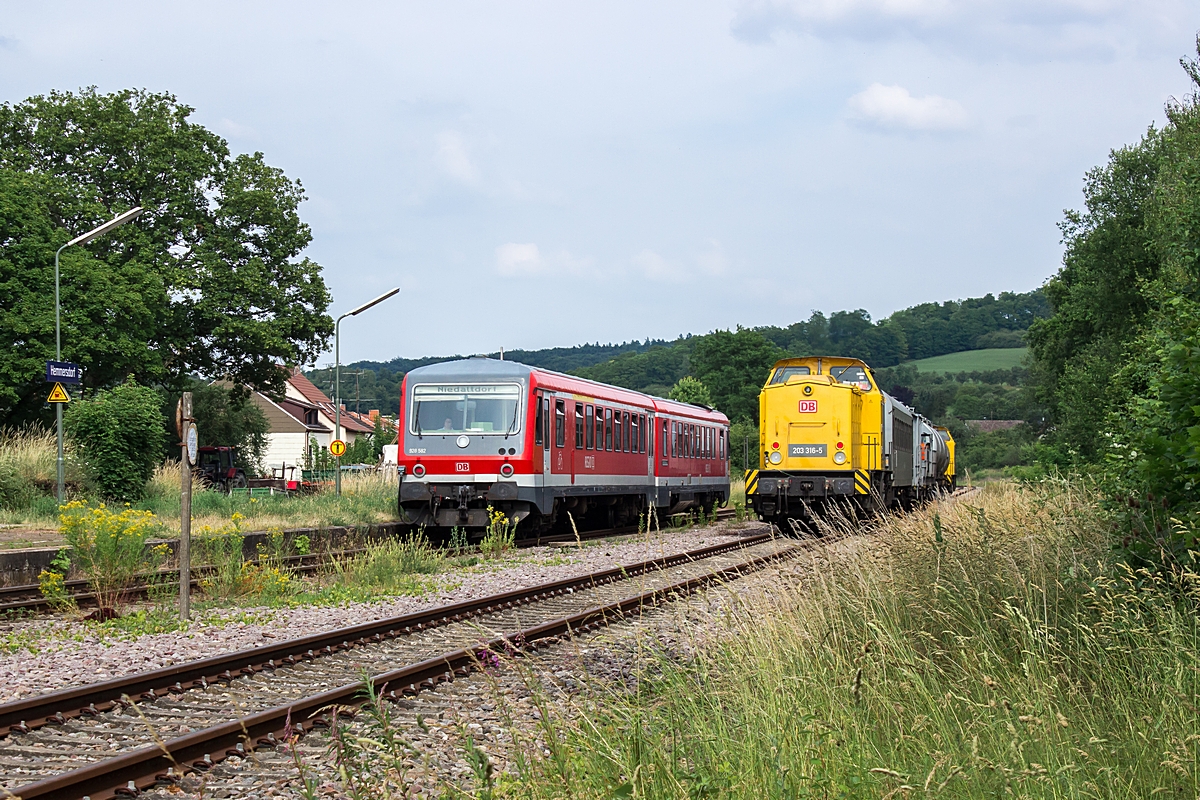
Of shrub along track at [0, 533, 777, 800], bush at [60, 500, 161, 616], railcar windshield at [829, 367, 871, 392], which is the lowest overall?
shrub along track at [0, 533, 777, 800]

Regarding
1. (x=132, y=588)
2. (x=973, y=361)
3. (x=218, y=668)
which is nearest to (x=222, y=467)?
(x=132, y=588)

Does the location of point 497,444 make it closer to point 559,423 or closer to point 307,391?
point 559,423

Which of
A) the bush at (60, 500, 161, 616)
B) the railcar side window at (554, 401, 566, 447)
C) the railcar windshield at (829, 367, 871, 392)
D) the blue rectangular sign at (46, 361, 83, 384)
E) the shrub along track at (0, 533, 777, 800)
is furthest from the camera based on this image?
the railcar windshield at (829, 367, 871, 392)

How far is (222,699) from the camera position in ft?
24.7

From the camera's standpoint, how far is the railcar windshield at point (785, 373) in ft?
72.8

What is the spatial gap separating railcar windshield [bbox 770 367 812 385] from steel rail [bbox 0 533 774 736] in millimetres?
10649

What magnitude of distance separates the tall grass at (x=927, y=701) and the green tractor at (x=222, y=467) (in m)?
38.8

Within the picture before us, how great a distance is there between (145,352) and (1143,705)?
36117mm

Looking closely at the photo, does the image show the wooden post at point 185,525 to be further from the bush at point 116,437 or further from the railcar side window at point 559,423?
the bush at point 116,437

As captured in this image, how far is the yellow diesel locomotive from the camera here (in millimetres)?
21125

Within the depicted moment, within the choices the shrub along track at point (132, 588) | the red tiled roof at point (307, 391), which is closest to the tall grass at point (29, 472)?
the shrub along track at point (132, 588)

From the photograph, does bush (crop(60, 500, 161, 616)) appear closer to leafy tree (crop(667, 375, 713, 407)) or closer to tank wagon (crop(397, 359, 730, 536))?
tank wagon (crop(397, 359, 730, 536))

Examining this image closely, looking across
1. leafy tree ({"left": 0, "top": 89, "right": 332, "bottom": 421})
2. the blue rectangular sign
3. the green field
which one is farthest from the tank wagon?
the green field

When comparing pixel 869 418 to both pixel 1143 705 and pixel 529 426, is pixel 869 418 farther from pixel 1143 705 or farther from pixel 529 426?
pixel 1143 705
